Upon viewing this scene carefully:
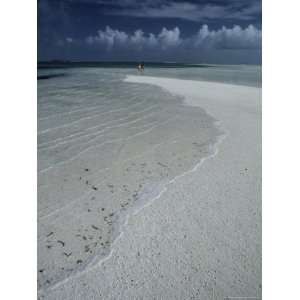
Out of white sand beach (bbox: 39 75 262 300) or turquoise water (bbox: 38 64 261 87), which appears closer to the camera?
white sand beach (bbox: 39 75 262 300)

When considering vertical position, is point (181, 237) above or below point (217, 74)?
below

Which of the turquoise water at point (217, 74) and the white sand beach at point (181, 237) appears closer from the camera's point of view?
the white sand beach at point (181, 237)

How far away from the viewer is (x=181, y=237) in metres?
1.67

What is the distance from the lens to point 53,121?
357cm

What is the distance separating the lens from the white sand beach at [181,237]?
1.40 metres

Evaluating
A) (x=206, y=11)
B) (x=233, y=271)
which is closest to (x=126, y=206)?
(x=233, y=271)

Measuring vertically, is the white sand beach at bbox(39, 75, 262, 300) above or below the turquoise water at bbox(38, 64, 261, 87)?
below

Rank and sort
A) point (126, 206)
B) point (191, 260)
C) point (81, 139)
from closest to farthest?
point (191, 260) → point (126, 206) → point (81, 139)

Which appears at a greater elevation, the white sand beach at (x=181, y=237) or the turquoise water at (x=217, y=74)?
the turquoise water at (x=217, y=74)

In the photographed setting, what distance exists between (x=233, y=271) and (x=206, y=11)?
9.46 feet

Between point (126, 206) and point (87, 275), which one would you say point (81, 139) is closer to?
point (126, 206)

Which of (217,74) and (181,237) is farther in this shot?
(217,74)

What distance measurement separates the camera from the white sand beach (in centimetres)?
140
